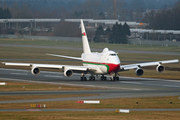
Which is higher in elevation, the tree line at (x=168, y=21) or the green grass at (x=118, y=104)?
the tree line at (x=168, y=21)

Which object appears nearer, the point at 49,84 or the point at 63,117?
the point at 63,117

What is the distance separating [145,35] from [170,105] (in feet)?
471

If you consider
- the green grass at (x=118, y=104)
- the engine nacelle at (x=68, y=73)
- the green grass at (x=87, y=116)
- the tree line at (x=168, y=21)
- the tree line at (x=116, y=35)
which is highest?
the tree line at (x=168, y=21)

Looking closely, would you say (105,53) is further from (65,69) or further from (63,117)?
(63,117)

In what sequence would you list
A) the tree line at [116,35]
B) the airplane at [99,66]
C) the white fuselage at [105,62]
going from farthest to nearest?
the tree line at [116,35]
the airplane at [99,66]
the white fuselage at [105,62]

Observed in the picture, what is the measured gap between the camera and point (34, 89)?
4812 cm

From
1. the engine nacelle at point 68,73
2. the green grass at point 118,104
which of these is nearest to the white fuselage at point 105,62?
the engine nacelle at point 68,73

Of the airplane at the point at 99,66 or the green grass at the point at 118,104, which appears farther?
the airplane at the point at 99,66

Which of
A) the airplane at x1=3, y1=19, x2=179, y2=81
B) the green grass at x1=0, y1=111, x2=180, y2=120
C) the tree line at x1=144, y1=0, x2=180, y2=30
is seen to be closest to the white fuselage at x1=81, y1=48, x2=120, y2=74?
the airplane at x1=3, y1=19, x2=179, y2=81

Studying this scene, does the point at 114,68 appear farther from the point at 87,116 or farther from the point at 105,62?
the point at 87,116

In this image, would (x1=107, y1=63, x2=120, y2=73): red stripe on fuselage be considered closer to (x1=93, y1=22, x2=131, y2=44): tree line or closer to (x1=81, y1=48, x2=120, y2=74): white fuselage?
(x1=81, y1=48, x2=120, y2=74): white fuselage

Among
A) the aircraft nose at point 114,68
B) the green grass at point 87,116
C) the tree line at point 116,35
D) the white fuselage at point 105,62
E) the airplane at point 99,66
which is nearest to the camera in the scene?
the green grass at point 87,116

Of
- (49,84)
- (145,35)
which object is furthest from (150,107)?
(145,35)

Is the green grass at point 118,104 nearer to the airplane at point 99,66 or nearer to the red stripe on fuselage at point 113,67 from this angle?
the red stripe on fuselage at point 113,67
